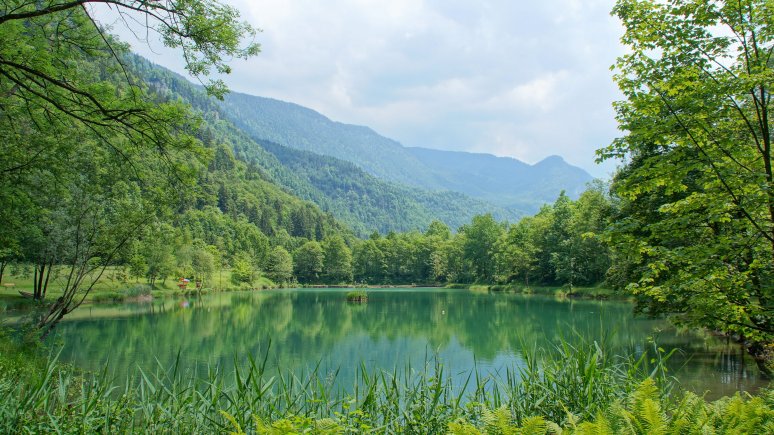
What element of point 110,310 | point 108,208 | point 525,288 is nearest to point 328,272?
point 525,288

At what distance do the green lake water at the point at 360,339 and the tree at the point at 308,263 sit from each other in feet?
223

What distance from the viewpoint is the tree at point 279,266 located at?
96.1m

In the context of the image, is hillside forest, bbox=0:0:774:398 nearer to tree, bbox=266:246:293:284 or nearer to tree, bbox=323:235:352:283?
tree, bbox=266:246:293:284

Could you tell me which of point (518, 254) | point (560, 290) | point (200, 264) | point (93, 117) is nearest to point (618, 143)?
point (93, 117)

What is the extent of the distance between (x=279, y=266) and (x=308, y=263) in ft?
37.6

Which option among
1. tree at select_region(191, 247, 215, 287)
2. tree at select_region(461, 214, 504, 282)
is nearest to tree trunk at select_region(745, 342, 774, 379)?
tree at select_region(191, 247, 215, 287)

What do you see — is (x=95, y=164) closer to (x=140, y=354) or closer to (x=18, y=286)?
(x=140, y=354)

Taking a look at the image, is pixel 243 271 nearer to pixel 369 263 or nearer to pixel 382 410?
pixel 369 263

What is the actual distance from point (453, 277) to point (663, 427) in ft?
294

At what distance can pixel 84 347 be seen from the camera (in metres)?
19.6

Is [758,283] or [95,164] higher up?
[95,164]

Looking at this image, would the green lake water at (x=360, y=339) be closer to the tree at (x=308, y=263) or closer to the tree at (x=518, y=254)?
the tree at (x=518, y=254)

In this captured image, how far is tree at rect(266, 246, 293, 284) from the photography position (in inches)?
3782

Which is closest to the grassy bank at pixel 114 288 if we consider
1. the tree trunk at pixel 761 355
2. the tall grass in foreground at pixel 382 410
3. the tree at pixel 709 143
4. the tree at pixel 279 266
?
the tall grass in foreground at pixel 382 410
